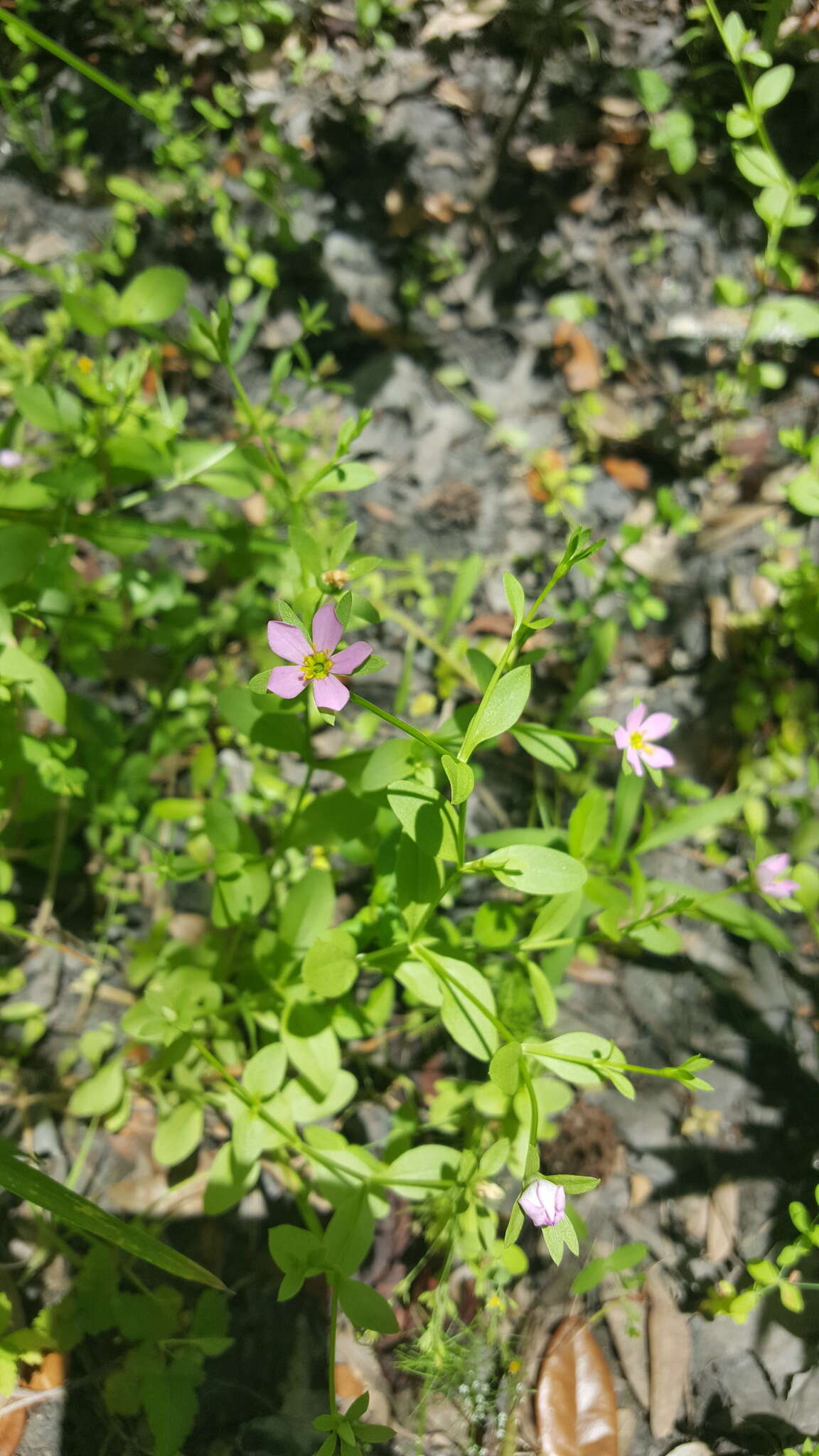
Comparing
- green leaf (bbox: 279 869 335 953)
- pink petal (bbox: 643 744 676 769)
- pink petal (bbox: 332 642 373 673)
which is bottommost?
green leaf (bbox: 279 869 335 953)

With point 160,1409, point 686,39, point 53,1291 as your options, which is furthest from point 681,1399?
point 686,39

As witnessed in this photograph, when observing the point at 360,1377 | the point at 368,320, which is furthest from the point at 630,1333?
the point at 368,320

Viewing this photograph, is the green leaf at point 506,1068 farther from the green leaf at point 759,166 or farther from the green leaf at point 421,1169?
the green leaf at point 759,166

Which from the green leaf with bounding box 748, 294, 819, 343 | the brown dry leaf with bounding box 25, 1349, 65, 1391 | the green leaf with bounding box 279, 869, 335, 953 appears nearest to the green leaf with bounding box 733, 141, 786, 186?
the green leaf with bounding box 748, 294, 819, 343

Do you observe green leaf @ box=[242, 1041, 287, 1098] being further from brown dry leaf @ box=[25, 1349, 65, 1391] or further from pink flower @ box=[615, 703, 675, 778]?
→ pink flower @ box=[615, 703, 675, 778]

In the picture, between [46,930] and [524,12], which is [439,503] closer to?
[524,12]

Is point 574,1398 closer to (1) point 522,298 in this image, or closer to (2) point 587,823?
(2) point 587,823
